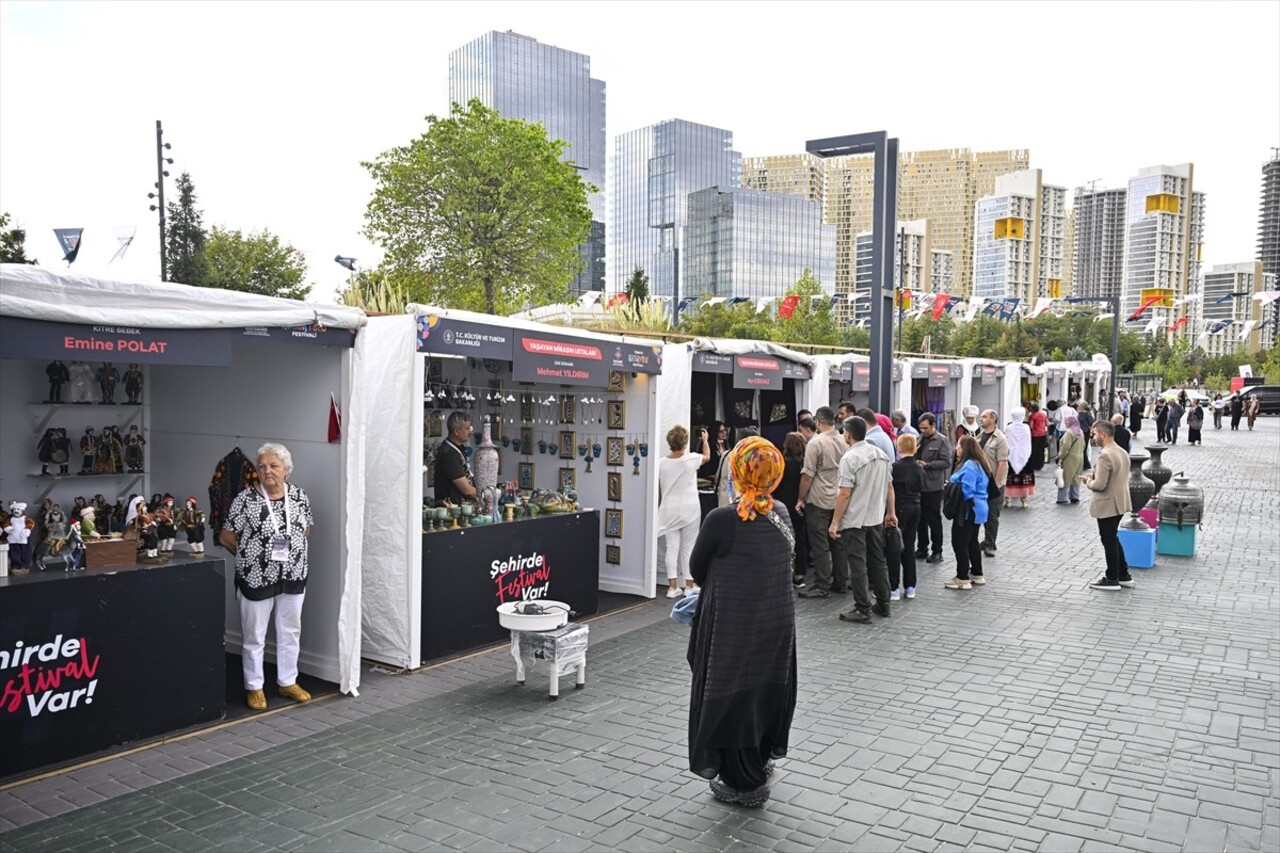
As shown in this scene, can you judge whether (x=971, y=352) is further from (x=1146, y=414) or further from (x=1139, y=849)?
(x=1139, y=849)

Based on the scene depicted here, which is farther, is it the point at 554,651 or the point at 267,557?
the point at 554,651

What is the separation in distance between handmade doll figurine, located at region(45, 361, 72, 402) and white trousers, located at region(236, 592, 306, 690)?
2.24 m

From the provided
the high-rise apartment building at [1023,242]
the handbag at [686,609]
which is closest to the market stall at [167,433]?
the handbag at [686,609]

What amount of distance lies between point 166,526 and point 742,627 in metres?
3.87

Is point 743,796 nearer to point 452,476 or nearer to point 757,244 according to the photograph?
point 452,476

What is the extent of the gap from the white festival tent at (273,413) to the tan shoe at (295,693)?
27 cm

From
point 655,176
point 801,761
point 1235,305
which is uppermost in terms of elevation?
point 655,176

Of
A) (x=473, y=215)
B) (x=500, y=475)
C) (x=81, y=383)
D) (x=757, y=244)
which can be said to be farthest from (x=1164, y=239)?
(x=81, y=383)

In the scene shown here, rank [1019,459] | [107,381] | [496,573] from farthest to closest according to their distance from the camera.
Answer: [1019,459]
[496,573]
[107,381]

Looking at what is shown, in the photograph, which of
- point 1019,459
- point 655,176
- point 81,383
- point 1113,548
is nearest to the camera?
point 81,383

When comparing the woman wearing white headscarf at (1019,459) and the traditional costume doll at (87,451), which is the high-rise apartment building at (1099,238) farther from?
the traditional costume doll at (87,451)

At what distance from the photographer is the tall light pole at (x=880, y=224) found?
10836 millimetres

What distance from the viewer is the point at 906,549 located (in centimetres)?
970

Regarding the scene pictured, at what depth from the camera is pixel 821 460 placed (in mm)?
9367
